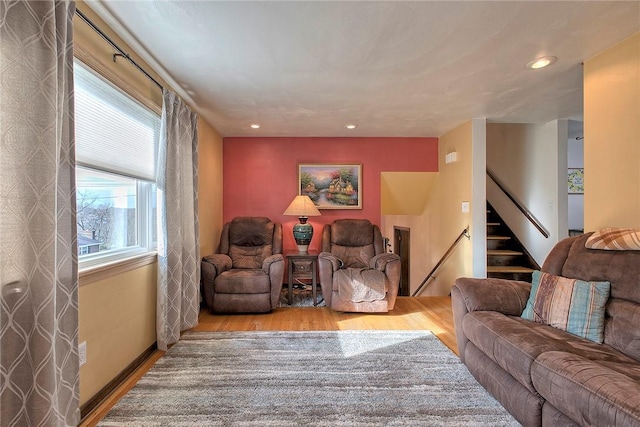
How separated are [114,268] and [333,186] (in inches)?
122

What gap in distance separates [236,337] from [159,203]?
1348 mm

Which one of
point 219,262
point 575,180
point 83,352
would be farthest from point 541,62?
point 575,180

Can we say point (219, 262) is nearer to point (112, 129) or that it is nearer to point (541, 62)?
point (112, 129)

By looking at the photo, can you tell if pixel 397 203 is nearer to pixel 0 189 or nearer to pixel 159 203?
pixel 159 203

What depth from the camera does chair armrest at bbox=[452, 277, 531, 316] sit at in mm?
2125

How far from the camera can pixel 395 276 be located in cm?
347

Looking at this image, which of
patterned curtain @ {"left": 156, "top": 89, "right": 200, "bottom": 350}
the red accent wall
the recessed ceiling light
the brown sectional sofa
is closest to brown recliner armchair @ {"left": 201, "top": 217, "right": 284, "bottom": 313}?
patterned curtain @ {"left": 156, "top": 89, "right": 200, "bottom": 350}

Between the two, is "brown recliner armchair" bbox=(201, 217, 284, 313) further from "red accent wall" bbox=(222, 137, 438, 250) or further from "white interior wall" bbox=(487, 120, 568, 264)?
"white interior wall" bbox=(487, 120, 568, 264)

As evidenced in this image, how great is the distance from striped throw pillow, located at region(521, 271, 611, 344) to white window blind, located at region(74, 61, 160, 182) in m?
2.91

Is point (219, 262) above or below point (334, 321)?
above


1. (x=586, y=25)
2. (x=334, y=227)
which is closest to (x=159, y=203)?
(x=334, y=227)

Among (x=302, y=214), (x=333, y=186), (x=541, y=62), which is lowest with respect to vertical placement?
(x=302, y=214)

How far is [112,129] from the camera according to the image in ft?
6.73

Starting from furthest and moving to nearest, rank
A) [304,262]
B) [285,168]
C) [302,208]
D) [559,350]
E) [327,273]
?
[285,168]
[302,208]
[304,262]
[327,273]
[559,350]
